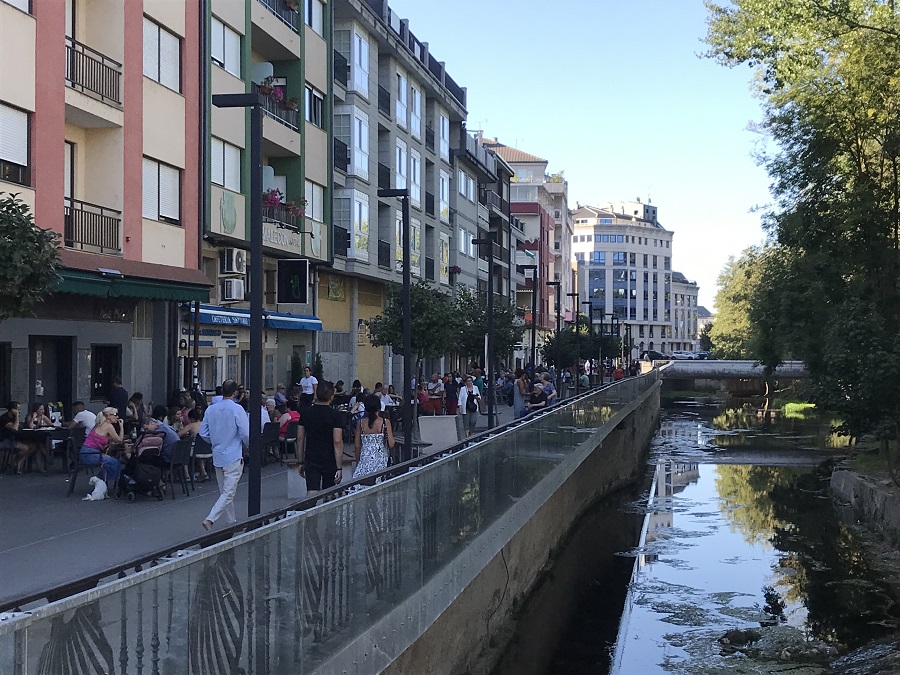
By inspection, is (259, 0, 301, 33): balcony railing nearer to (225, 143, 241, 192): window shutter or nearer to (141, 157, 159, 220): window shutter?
(225, 143, 241, 192): window shutter

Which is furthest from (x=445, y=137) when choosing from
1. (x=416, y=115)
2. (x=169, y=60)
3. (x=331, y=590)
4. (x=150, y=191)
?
(x=331, y=590)

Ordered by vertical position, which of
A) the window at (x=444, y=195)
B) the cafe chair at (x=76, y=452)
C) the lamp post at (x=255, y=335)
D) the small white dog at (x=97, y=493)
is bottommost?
the small white dog at (x=97, y=493)

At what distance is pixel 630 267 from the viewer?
179000 mm

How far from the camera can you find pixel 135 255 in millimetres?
22141

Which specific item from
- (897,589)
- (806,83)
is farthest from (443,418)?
(806,83)

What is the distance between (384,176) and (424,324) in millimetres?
11548

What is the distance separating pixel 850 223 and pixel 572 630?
11.9m

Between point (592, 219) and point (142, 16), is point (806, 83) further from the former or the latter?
point (592, 219)

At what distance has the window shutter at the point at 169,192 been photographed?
23.6 m

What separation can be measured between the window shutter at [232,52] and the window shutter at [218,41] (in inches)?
8.1

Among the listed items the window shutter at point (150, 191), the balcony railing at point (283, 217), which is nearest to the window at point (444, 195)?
the balcony railing at point (283, 217)

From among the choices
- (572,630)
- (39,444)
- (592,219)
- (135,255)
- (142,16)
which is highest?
(592,219)

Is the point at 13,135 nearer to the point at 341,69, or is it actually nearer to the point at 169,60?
the point at 169,60

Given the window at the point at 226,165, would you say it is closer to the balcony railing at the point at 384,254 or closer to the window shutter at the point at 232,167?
the window shutter at the point at 232,167
